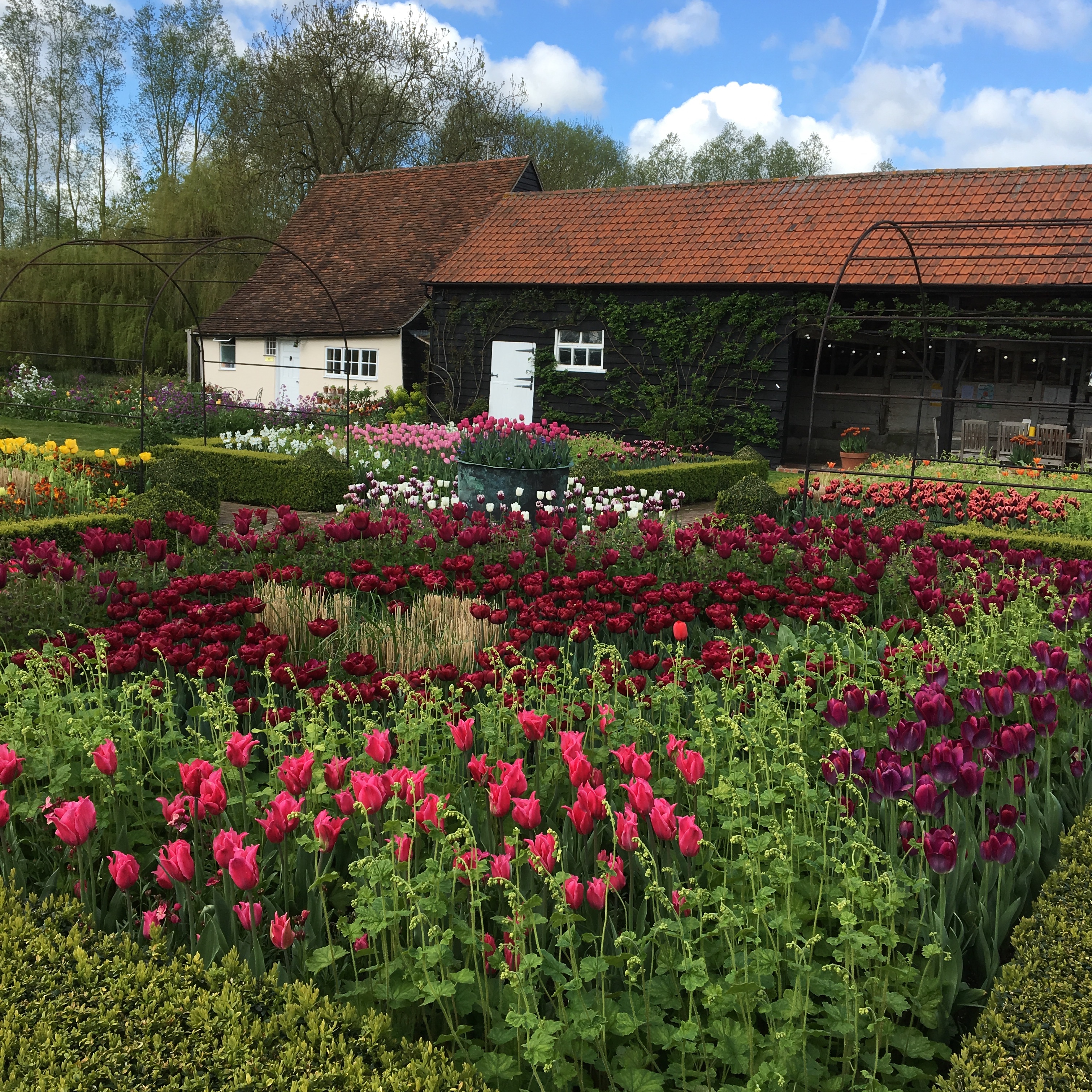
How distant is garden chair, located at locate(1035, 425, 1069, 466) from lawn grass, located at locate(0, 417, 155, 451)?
49.8 ft

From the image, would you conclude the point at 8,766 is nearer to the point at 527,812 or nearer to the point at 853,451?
the point at 527,812

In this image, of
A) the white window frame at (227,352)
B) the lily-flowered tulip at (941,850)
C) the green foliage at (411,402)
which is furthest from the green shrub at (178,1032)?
the white window frame at (227,352)

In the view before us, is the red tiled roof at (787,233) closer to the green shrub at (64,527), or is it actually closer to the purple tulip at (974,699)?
the green shrub at (64,527)

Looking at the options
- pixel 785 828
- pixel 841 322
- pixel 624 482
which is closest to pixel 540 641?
pixel 785 828

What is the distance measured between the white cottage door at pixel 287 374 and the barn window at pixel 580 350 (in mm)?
6865

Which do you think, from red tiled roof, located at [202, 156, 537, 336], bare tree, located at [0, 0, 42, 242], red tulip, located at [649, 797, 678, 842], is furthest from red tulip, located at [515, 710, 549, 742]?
bare tree, located at [0, 0, 42, 242]

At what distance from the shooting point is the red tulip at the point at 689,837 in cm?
221

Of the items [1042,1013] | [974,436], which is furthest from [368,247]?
[1042,1013]

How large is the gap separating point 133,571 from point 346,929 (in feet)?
12.7

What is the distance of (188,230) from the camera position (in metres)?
27.2

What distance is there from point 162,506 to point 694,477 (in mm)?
7547

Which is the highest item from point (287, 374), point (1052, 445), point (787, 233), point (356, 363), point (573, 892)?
point (787, 233)

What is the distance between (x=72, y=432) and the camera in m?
19.1

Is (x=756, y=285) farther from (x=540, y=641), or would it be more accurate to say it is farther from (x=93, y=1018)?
(x=93, y=1018)
